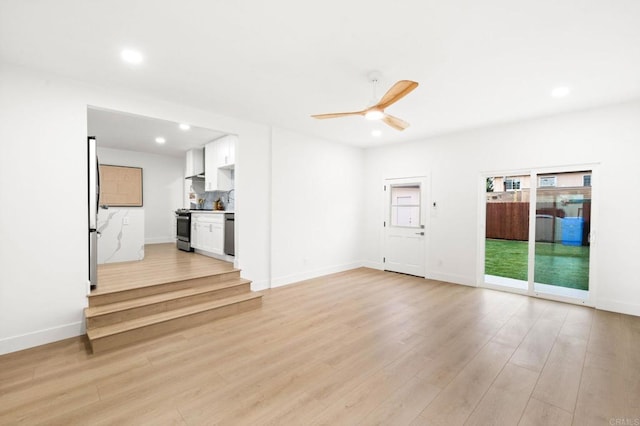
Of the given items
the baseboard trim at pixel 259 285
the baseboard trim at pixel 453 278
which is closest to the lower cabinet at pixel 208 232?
the baseboard trim at pixel 259 285

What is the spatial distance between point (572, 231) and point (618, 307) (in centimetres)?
113

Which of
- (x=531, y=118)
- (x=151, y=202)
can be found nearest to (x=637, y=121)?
(x=531, y=118)

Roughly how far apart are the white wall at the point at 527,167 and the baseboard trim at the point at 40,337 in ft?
17.4

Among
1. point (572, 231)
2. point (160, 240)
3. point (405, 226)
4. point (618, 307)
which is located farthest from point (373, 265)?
point (160, 240)

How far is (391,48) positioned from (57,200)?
12.4 feet

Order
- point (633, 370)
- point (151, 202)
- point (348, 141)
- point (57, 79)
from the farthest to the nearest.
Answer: point (151, 202) → point (348, 141) → point (57, 79) → point (633, 370)

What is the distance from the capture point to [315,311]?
151 inches

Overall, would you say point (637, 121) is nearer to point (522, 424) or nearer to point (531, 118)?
point (531, 118)

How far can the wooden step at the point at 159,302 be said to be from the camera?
3045 millimetres

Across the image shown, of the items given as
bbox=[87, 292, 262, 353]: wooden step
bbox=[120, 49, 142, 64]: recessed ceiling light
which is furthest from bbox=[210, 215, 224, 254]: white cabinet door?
bbox=[120, 49, 142, 64]: recessed ceiling light

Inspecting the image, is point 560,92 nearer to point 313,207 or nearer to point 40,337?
point 313,207

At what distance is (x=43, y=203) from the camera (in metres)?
2.97

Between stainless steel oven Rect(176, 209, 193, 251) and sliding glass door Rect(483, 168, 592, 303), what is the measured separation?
6150mm

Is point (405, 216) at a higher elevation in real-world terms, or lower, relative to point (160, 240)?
higher
